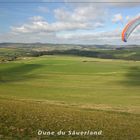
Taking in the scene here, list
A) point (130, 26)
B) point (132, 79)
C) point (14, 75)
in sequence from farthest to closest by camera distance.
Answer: point (14, 75)
point (132, 79)
point (130, 26)

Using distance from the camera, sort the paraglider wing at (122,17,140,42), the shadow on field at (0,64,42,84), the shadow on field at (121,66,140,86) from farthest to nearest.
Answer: the shadow on field at (0,64,42,84) < the shadow on field at (121,66,140,86) < the paraglider wing at (122,17,140,42)

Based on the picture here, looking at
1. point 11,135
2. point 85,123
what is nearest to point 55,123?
point 85,123

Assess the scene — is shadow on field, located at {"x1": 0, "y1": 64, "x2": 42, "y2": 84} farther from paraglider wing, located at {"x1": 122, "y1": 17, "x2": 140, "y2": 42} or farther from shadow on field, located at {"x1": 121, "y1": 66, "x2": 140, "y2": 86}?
paraglider wing, located at {"x1": 122, "y1": 17, "x2": 140, "y2": 42}

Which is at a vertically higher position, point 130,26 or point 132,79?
point 130,26

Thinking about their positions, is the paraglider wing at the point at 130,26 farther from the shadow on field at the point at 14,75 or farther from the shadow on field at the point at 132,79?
the shadow on field at the point at 14,75

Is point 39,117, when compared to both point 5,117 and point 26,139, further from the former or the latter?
point 26,139

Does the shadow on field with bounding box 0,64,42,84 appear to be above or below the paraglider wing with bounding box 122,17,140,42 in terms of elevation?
below

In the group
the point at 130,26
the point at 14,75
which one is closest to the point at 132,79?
the point at 14,75

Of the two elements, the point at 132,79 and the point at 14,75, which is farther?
the point at 14,75

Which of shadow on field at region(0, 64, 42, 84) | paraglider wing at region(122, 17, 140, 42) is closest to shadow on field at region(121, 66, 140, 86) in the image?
shadow on field at region(0, 64, 42, 84)

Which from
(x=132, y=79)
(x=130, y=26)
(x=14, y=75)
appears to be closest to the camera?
(x=130, y=26)

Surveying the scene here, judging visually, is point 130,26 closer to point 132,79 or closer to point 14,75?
point 132,79

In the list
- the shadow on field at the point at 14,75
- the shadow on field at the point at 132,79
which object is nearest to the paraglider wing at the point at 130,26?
the shadow on field at the point at 132,79
